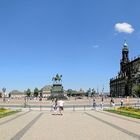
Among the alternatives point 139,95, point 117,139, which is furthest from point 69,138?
point 139,95

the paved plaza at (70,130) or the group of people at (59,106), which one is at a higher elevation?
the group of people at (59,106)

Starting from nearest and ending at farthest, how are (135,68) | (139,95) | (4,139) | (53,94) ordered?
(4,139) < (53,94) < (139,95) < (135,68)

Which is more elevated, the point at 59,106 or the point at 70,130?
the point at 59,106

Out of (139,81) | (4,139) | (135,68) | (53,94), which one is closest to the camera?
(4,139)

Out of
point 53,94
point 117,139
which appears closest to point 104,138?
point 117,139

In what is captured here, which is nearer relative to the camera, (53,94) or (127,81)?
(53,94)

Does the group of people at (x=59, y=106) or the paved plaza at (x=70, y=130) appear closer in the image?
the paved plaza at (x=70, y=130)

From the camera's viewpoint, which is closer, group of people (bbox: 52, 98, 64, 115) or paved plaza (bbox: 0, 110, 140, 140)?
paved plaza (bbox: 0, 110, 140, 140)

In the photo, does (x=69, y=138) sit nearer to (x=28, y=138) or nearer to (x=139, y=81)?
(x=28, y=138)

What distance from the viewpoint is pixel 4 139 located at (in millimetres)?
15031

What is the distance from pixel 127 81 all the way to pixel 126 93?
6.87 m

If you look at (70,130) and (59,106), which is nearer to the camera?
(70,130)

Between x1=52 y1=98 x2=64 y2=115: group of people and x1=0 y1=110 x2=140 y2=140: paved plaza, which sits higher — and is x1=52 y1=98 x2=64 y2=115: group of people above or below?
above

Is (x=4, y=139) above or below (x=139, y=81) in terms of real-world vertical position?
below
